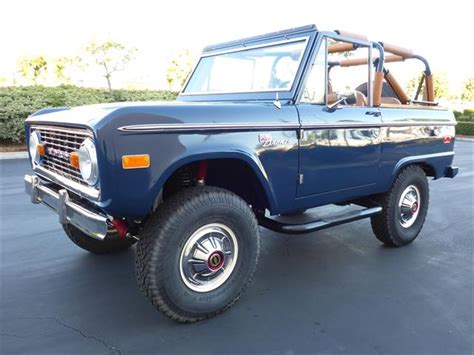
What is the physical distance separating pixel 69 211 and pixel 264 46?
6.99 feet

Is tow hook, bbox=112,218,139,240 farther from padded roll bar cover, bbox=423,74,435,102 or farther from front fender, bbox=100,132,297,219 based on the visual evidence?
padded roll bar cover, bbox=423,74,435,102

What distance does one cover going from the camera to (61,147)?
9.46ft

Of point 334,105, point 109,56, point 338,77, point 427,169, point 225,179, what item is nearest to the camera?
point 225,179

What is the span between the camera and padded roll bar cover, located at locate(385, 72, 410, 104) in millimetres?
4467

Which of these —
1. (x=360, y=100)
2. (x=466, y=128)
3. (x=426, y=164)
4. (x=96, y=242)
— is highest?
(x=360, y=100)

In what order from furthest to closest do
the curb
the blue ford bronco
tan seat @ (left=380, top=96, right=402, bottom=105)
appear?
the curb, tan seat @ (left=380, top=96, right=402, bottom=105), the blue ford bronco

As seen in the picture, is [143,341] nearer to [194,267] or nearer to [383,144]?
[194,267]

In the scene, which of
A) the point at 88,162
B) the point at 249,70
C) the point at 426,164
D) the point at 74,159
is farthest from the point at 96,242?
the point at 426,164

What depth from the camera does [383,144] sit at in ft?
12.2

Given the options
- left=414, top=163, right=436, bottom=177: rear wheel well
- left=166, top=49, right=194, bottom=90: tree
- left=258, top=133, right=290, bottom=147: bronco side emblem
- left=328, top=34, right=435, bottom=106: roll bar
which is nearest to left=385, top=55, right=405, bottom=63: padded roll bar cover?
left=328, top=34, right=435, bottom=106: roll bar

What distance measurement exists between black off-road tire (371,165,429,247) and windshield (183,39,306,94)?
5.39ft

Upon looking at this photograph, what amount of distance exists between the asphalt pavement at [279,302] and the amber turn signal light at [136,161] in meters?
1.09

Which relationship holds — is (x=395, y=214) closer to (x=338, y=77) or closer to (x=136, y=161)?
(x=338, y=77)

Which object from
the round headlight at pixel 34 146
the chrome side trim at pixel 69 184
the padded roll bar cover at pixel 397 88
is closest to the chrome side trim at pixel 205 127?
the chrome side trim at pixel 69 184
